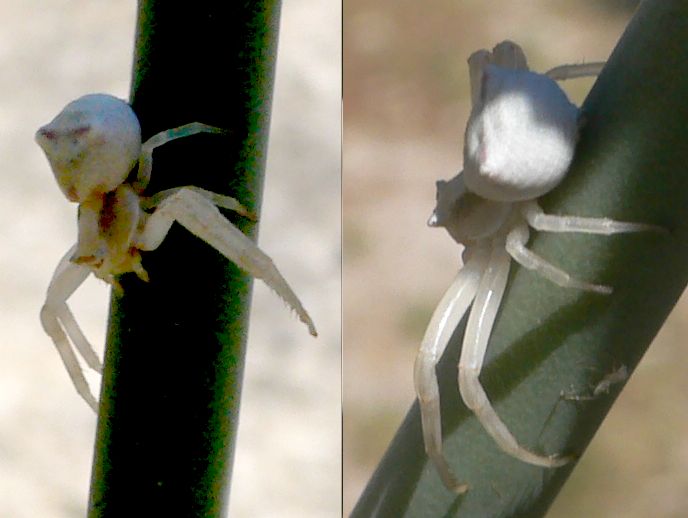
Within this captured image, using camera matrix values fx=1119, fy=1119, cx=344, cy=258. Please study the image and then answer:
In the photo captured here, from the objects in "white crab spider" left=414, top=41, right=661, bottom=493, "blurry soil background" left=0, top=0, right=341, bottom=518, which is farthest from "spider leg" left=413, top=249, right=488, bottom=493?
"blurry soil background" left=0, top=0, right=341, bottom=518

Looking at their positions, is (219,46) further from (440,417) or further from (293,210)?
(293,210)

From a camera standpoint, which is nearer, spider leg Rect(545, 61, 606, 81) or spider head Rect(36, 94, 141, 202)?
spider head Rect(36, 94, 141, 202)

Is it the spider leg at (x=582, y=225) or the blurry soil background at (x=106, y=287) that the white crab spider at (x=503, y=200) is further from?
the blurry soil background at (x=106, y=287)

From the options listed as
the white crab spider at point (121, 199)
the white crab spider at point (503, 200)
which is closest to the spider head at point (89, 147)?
the white crab spider at point (121, 199)

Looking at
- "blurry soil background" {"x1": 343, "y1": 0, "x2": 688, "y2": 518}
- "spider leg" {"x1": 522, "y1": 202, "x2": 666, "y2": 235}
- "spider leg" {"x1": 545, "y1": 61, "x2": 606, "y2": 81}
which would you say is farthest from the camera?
"blurry soil background" {"x1": 343, "y1": 0, "x2": 688, "y2": 518}

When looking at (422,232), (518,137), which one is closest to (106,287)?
(422,232)

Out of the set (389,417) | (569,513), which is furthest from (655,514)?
(389,417)

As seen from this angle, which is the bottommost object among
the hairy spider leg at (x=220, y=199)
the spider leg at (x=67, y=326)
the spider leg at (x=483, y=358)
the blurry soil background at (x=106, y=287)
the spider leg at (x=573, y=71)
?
the blurry soil background at (x=106, y=287)

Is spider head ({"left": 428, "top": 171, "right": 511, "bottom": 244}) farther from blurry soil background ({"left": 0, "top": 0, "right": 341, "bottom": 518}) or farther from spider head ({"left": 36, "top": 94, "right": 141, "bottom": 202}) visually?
blurry soil background ({"left": 0, "top": 0, "right": 341, "bottom": 518})
